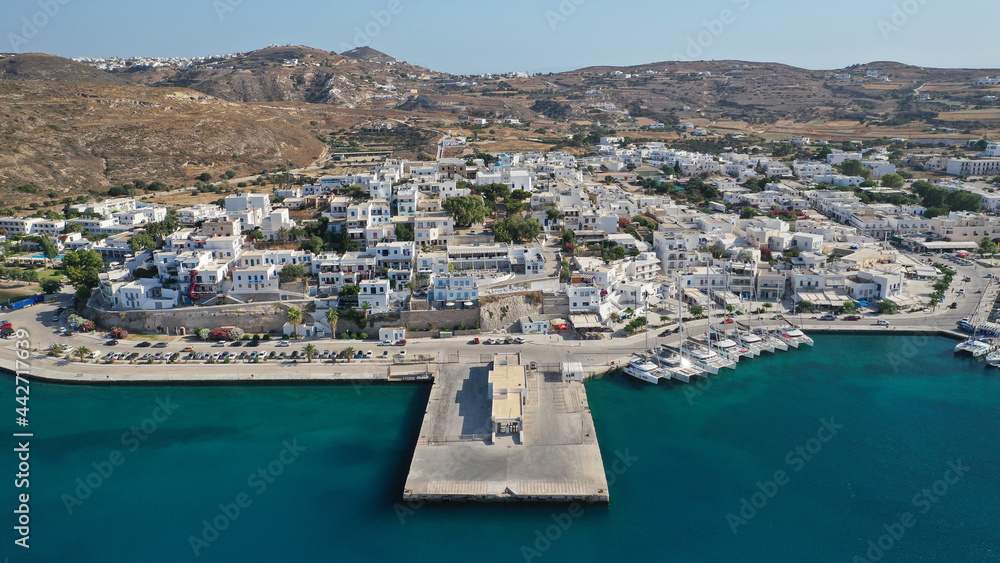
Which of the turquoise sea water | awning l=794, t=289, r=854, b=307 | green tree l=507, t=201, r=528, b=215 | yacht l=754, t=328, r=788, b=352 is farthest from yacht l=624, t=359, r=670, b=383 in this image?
green tree l=507, t=201, r=528, b=215

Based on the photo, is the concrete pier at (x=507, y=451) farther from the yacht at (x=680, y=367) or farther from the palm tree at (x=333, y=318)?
the palm tree at (x=333, y=318)

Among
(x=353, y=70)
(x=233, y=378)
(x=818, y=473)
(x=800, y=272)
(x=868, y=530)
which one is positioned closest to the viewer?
(x=868, y=530)

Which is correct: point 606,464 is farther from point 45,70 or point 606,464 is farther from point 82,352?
point 45,70

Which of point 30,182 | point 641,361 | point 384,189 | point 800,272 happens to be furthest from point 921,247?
point 30,182

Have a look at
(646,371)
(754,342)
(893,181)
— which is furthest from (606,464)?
(893,181)

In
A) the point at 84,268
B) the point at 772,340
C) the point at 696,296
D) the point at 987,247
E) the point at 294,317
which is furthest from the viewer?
the point at 987,247

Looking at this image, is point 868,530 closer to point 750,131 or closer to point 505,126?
point 505,126
